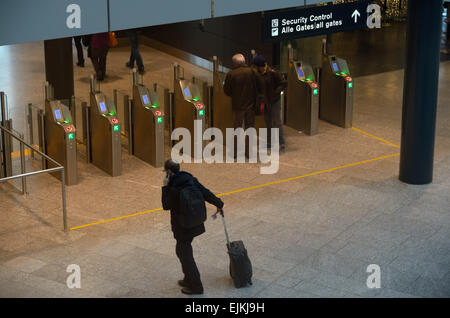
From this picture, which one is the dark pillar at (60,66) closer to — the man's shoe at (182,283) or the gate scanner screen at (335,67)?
the gate scanner screen at (335,67)

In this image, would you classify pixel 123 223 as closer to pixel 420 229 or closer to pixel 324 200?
pixel 324 200

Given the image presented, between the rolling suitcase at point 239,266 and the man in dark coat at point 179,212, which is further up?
the man in dark coat at point 179,212

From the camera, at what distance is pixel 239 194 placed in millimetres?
11273

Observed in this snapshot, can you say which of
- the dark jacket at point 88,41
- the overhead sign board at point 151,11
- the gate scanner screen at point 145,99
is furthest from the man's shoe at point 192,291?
the dark jacket at point 88,41

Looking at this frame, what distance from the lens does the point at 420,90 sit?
36.7ft

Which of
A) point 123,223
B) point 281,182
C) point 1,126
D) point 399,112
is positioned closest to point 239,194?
point 281,182

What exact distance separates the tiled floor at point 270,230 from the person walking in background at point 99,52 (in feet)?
11.0

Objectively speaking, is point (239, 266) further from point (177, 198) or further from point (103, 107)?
point (103, 107)

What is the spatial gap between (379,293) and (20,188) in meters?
5.47

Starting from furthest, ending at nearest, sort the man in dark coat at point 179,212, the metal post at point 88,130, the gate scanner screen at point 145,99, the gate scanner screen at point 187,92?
the gate scanner screen at point 187,92
the gate scanner screen at point 145,99
the metal post at point 88,130
the man in dark coat at point 179,212

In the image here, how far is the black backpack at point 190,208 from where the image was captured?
786 cm

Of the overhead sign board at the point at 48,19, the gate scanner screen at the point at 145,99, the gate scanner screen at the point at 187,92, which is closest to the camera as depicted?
the overhead sign board at the point at 48,19

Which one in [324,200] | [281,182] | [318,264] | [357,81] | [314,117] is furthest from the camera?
[357,81]

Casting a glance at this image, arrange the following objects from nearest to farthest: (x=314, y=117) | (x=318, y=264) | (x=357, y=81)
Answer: (x=318, y=264) < (x=314, y=117) < (x=357, y=81)
